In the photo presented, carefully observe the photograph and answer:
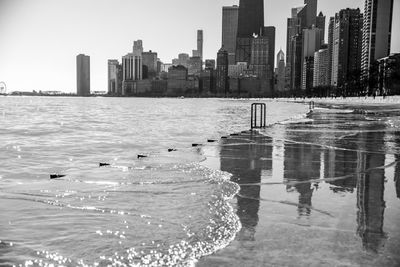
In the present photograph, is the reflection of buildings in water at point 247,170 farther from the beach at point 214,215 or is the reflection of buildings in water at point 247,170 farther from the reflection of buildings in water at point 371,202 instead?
the reflection of buildings in water at point 371,202

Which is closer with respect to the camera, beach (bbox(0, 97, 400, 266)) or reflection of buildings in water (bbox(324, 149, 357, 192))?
beach (bbox(0, 97, 400, 266))

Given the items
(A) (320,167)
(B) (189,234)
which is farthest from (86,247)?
(A) (320,167)

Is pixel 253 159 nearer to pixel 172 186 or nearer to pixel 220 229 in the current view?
pixel 172 186

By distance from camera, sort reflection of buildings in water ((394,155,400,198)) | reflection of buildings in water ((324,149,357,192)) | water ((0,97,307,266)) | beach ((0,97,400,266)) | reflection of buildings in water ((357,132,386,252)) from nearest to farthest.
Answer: beach ((0,97,400,266))
water ((0,97,307,266))
reflection of buildings in water ((357,132,386,252))
reflection of buildings in water ((394,155,400,198))
reflection of buildings in water ((324,149,357,192))

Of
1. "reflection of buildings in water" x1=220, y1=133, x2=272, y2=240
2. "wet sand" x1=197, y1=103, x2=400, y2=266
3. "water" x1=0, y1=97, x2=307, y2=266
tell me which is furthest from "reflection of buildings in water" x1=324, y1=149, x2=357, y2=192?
"water" x1=0, y1=97, x2=307, y2=266

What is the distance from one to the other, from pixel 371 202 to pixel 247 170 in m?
3.29

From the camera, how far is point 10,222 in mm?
5527

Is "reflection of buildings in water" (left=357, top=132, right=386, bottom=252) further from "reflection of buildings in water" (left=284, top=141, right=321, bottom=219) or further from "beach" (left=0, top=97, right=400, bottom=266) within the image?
"reflection of buildings in water" (left=284, top=141, right=321, bottom=219)

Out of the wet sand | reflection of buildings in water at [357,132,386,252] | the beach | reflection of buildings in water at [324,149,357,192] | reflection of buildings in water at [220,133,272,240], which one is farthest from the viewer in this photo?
reflection of buildings in water at [324,149,357,192]

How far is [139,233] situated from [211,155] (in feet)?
23.5

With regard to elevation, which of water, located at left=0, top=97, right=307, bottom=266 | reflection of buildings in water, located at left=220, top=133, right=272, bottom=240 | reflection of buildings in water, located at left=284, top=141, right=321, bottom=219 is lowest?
water, located at left=0, top=97, right=307, bottom=266

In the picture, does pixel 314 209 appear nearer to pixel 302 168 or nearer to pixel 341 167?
pixel 302 168

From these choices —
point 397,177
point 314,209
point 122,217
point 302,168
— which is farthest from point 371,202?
point 122,217

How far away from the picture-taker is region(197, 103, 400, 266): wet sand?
13.0ft
